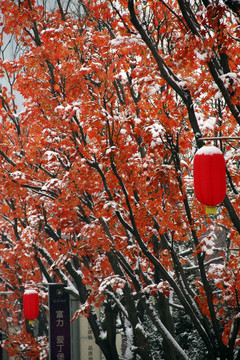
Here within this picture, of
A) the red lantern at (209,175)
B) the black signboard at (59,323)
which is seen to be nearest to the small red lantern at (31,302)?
the black signboard at (59,323)

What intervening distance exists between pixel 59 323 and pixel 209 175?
963 cm

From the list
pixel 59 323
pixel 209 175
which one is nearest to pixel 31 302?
pixel 59 323

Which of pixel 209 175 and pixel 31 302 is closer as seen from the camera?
pixel 209 175

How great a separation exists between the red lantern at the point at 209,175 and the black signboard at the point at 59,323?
902 cm

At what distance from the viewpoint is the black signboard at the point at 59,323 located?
13.1m

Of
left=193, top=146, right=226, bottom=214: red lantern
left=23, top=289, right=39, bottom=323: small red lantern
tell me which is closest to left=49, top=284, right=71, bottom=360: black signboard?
left=23, top=289, right=39, bottom=323: small red lantern

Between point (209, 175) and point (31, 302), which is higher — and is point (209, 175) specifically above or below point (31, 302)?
above

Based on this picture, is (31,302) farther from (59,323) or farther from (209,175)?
(209,175)

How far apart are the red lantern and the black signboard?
29.6ft

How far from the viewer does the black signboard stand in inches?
514

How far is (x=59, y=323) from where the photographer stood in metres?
13.2

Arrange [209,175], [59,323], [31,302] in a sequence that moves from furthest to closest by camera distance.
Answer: [31,302] → [59,323] → [209,175]

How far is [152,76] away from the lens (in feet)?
23.2

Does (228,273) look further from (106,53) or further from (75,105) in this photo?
(106,53)
